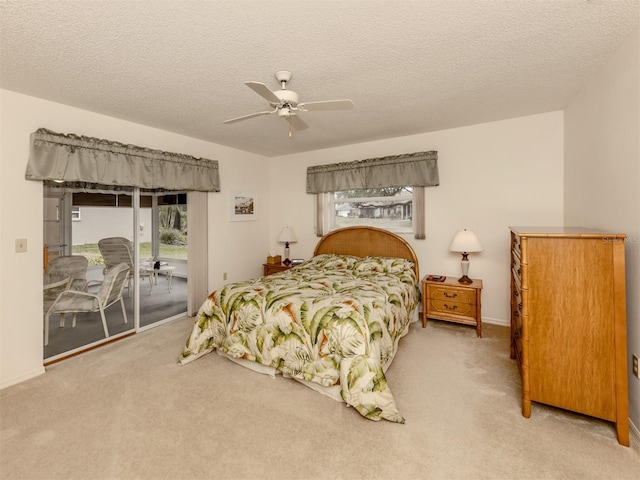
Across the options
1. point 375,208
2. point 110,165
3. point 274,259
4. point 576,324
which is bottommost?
point 576,324

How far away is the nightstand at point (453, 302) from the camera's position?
141 inches

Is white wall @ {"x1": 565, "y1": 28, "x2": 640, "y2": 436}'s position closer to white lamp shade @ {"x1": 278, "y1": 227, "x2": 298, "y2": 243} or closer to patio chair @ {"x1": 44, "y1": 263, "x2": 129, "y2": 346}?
white lamp shade @ {"x1": 278, "y1": 227, "x2": 298, "y2": 243}

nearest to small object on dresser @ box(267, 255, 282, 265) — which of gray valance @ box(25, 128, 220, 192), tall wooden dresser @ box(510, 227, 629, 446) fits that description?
gray valance @ box(25, 128, 220, 192)

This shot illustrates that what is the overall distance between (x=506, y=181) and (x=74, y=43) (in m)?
4.34

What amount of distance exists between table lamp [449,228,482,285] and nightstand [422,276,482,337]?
12 cm

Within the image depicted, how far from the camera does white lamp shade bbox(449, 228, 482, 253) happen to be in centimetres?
368

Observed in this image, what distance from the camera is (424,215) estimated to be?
434 cm

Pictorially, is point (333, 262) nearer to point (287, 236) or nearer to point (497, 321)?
point (287, 236)

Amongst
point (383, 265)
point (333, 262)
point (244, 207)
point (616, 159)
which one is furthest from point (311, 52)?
point (244, 207)

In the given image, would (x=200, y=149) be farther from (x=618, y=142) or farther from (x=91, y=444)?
(x=618, y=142)

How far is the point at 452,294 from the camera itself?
370cm

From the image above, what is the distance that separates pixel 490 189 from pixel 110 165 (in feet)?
14.6

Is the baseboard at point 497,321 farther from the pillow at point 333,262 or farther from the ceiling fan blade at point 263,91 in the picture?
the ceiling fan blade at point 263,91

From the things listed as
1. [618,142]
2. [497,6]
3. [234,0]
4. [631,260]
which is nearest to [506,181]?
[618,142]
